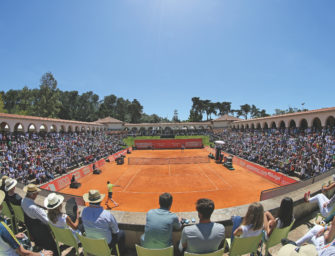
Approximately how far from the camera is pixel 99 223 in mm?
2846

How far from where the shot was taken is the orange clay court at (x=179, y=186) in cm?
1164

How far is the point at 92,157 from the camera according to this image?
78.2ft

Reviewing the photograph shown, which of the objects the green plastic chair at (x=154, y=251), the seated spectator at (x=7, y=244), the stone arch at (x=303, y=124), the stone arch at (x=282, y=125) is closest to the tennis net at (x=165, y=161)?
the stone arch at (x=303, y=124)

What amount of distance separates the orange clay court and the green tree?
34.9 meters

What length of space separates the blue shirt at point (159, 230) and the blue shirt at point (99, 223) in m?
0.73

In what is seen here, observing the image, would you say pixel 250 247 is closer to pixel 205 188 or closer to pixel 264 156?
pixel 205 188

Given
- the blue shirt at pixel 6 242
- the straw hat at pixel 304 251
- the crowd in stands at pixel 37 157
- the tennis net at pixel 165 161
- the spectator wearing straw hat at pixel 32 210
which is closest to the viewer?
the straw hat at pixel 304 251

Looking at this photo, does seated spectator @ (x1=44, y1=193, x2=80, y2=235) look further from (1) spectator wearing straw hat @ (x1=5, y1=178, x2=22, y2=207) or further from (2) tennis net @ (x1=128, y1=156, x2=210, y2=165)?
(2) tennis net @ (x1=128, y1=156, x2=210, y2=165)

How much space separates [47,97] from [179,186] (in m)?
47.7

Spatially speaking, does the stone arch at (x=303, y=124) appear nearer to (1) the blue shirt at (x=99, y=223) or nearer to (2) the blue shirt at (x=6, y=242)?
(1) the blue shirt at (x=99, y=223)

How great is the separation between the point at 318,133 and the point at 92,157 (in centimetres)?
3264

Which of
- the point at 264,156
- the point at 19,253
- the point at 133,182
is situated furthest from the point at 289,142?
the point at 19,253

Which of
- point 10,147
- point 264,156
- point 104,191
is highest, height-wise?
point 10,147

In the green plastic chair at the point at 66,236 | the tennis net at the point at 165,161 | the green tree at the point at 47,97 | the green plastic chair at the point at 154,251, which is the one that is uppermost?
the green tree at the point at 47,97
